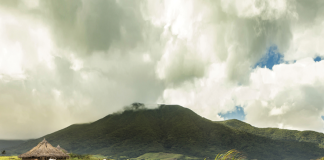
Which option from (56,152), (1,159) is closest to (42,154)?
(56,152)

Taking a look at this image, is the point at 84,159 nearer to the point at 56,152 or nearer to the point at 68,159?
the point at 68,159

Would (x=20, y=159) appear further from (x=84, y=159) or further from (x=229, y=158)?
(x=229, y=158)

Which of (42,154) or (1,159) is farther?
(42,154)

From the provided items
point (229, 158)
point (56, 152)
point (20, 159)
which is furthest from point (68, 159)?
point (229, 158)

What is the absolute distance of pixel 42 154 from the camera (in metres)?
45.8

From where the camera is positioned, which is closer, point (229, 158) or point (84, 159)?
point (229, 158)

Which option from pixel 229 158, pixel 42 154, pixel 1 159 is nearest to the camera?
pixel 229 158

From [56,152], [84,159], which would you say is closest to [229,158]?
[84,159]

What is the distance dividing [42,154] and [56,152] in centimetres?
309

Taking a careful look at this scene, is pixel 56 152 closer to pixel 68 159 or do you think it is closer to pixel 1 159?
pixel 68 159

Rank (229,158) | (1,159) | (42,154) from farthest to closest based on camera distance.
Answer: (42,154) < (1,159) < (229,158)

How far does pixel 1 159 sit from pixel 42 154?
23.5 ft

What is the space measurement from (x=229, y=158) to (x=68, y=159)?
50.7 metres

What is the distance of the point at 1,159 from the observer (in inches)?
1599
